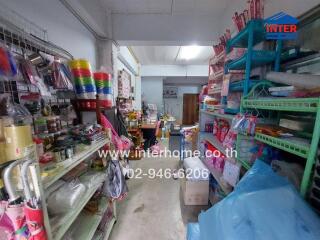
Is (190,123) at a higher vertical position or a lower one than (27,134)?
lower


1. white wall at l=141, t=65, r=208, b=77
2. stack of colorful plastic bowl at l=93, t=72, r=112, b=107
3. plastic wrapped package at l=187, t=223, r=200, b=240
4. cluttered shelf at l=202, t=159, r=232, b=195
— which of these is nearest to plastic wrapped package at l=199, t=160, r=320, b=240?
plastic wrapped package at l=187, t=223, r=200, b=240

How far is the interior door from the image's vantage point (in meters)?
8.63

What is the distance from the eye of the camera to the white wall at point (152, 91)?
6.92m

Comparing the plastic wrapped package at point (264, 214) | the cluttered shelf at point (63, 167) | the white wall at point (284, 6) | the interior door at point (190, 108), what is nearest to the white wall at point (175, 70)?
the interior door at point (190, 108)

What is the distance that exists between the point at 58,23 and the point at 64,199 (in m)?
1.52

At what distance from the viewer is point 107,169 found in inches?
64.5

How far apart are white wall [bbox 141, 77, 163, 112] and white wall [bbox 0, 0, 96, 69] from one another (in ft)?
15.9

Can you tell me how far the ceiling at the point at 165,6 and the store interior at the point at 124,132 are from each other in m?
0.02

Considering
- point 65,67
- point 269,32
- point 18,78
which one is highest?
point 269,32

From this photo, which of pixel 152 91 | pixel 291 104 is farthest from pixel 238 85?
pixel 152 91

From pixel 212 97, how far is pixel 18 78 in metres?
2.06

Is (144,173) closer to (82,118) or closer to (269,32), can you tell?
(82,118)

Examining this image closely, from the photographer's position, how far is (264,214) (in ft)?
1.85

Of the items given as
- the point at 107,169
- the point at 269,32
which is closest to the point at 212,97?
the point at 269,32
